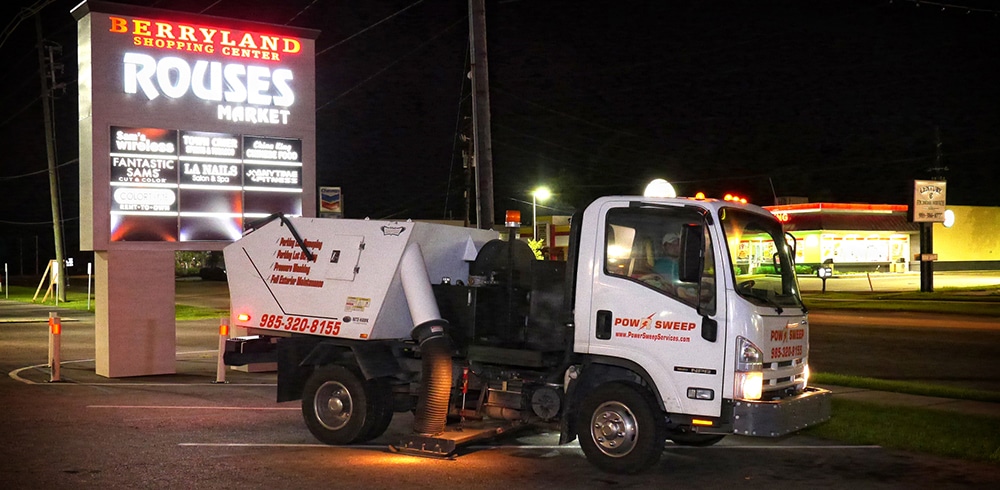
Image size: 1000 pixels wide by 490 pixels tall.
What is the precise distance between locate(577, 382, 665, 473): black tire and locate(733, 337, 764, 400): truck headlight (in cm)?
83

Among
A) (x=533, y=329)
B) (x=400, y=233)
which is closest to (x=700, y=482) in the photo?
(x=533, y=329)

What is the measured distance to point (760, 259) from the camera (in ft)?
31.3

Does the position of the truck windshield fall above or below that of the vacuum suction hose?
above

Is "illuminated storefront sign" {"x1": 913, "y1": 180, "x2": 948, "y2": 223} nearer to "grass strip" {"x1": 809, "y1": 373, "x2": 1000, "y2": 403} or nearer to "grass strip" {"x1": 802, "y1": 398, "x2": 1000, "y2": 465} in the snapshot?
"grass strip" {"x1": 809, "y1": 373, "x2": 1000, "y2": 403}

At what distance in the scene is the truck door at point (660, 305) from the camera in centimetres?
886

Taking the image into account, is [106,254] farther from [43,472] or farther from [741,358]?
[741,358]

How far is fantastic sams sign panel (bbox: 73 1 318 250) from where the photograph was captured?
16344 millimetres

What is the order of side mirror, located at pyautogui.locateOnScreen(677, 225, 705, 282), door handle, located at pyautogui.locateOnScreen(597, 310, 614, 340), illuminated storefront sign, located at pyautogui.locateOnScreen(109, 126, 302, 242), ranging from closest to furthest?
side mirror, located at pyautogui.locateOnScreen(677, 225, 705, 282) < door handle, located at pyautogui.locateOnScreen(597, 310, 614, 340) < illuminated storefront sign, located at pyautogui.locateOnScreen(109, 126, 302, 242)

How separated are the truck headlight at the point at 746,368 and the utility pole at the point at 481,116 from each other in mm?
8754

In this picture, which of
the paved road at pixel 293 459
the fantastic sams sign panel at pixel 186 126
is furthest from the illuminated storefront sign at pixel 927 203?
the paved road at pixel 293 459

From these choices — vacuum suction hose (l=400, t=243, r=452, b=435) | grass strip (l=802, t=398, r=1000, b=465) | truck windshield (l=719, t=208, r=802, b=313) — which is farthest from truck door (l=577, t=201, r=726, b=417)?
grass strip (l=802, t=398, r=1000, b=465)

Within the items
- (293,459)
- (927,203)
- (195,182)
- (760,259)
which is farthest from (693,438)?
(927,203)

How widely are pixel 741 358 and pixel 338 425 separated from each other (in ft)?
14.8

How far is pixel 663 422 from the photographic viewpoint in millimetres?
9211
